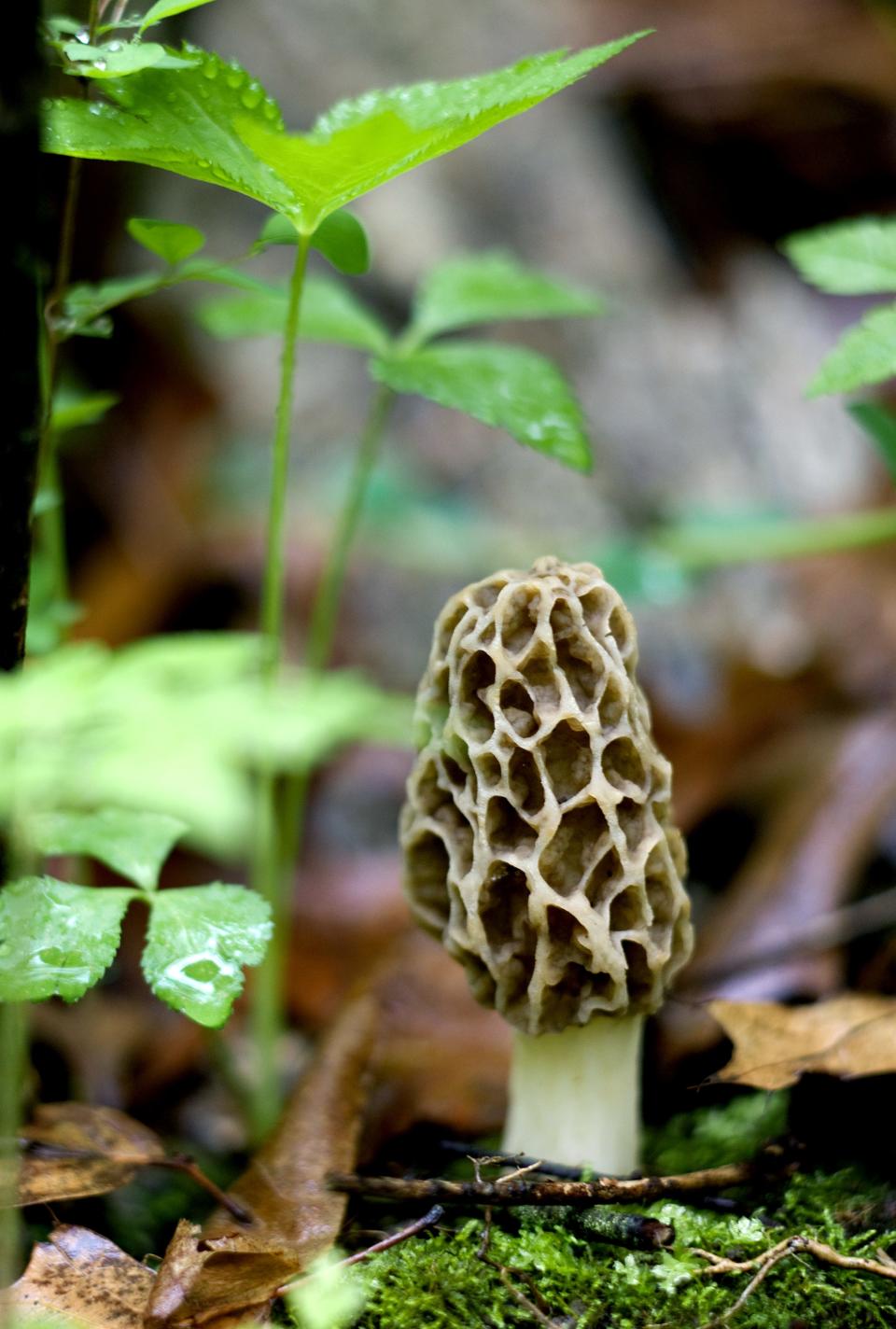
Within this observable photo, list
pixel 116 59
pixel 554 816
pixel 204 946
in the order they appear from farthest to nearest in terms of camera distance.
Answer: pixel 554 816 → pixel 204 946 → pixel 116 59

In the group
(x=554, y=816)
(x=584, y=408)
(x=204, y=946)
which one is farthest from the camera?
(x=584, y=408)

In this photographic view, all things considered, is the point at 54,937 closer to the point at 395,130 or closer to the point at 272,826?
the point at 272,826

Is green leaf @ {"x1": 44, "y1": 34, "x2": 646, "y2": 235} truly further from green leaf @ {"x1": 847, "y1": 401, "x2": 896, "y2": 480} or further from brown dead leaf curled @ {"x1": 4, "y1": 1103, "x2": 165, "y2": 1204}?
brown dead leaf curled @ {"x1": 4, "y1": 1103, "x2": 165, "y2": 1204}

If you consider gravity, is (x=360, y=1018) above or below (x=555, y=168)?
below

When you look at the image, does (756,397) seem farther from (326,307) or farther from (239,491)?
(326,307)

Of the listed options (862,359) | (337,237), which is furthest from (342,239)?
(862,359)

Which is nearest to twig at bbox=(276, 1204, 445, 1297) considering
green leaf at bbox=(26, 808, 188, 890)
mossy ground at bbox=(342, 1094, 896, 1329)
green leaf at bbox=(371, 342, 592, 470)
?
mossy ground at bbox=(342, 1094, 896, 1329)

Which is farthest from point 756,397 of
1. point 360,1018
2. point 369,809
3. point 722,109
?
point 360,1018
